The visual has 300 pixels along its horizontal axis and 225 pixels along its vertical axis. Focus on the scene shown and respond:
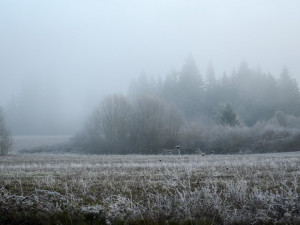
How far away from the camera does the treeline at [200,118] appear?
4816cm

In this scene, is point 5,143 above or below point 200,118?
below

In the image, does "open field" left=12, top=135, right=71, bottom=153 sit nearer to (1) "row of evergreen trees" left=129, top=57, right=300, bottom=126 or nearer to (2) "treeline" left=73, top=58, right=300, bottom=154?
(2) "treeline" left=73, top=58, right=300, bottom=154

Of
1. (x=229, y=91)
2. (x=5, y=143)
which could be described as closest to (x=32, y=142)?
(x=5, y=143)

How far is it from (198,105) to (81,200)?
7334 centimetres

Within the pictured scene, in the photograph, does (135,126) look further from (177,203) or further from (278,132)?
(177,203)

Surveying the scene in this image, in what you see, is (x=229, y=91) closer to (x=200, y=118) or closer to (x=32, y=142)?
(x=200, y=118)

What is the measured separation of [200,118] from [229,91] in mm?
22506

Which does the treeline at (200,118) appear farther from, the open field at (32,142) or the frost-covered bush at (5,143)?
the frost-covered bush at (5,143)

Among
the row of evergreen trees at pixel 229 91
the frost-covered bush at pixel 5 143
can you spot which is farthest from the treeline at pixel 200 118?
the frost-covered bush at pixel 5 143

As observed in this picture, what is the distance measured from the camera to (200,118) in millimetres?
60219

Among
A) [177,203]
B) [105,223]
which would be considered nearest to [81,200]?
[105,223]

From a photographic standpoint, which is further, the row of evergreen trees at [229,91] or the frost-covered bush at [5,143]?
the row of evergreen trees at [229,91]

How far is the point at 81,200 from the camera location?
19.8 ft

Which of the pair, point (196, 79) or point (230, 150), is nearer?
point (230, 150)
